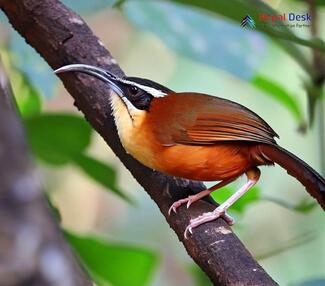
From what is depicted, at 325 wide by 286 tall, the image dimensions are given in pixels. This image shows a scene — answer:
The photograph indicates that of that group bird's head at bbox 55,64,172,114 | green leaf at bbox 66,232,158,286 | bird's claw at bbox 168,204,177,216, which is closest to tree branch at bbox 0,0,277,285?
bird's claw at bbox 168,204,177,216

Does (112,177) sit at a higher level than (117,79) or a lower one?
lower

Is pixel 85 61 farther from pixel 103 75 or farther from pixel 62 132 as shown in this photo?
pixel 62 132

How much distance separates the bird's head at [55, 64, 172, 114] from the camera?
183 cm

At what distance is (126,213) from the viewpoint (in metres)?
4.20

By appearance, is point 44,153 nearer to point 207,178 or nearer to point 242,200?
point 242,200

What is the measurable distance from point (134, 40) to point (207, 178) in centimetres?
287

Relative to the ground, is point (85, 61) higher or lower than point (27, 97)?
higher

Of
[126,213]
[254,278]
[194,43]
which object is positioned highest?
[194,43]

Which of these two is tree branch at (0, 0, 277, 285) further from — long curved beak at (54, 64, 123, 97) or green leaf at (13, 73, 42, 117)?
green leaf at (13, 73, 42, 117)

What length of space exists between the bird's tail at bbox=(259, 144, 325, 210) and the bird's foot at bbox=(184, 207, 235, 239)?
0.16 m

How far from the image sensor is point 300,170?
171cm

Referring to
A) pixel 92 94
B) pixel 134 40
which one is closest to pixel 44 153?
pixel 92 94

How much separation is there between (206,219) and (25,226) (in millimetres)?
800

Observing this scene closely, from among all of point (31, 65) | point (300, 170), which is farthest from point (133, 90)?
point (31, 65)
